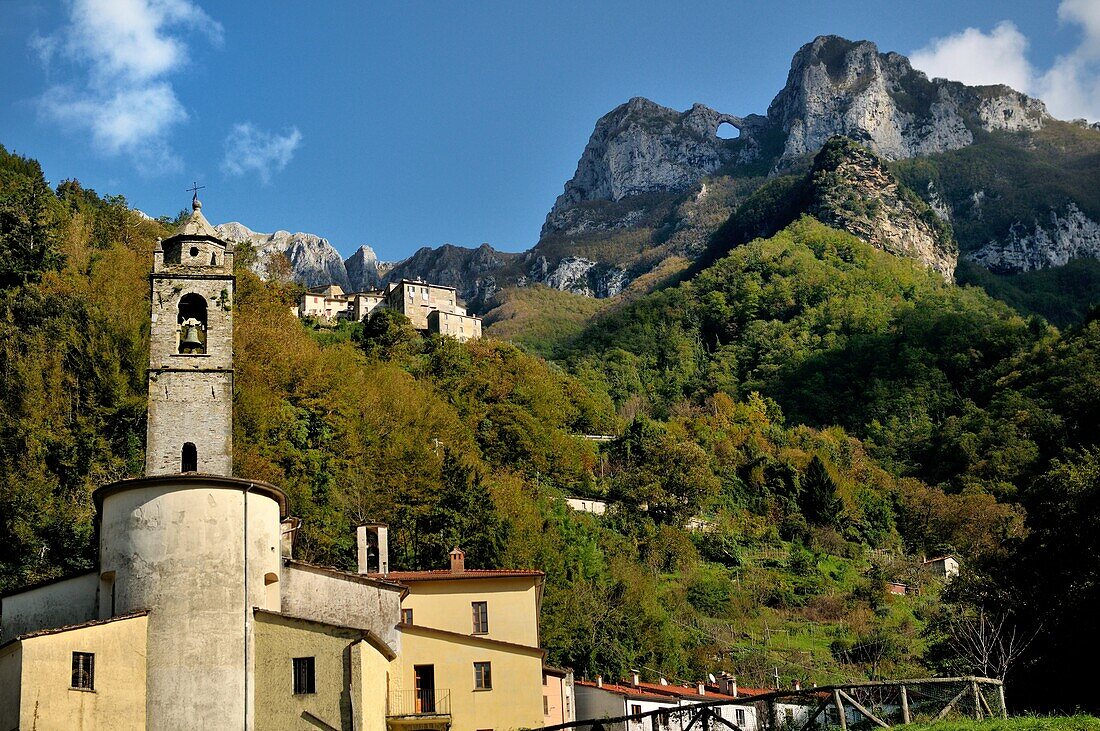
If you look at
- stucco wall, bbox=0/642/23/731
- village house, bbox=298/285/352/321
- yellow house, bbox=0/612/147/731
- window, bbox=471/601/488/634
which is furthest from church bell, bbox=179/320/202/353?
village house, bbox=298/285/352/321

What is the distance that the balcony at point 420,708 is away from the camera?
3325 centimetres

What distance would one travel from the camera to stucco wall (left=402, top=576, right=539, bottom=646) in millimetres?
38531

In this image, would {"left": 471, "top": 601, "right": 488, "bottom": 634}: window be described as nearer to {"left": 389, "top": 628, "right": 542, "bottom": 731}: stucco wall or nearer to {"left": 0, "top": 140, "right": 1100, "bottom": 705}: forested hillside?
{"left": 389, "top": 628, "right": 542, "bottom": 731}: stucco wall

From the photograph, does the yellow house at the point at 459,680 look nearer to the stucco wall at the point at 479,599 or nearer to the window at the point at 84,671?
the stucco wall at the point at 479,599

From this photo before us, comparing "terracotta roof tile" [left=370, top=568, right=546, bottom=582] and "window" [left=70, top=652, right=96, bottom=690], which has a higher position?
"terracotta roof tile" [left=370, top=568, right=546, bottom=582]

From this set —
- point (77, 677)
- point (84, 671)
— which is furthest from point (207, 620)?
point (77, 677)

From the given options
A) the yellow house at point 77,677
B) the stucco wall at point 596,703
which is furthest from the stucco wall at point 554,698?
the yellow house at point 77,677

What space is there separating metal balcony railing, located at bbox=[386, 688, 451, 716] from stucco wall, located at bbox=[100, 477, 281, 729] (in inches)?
187

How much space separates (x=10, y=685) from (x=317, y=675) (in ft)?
21.8

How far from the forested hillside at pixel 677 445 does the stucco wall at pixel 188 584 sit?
1144 cm

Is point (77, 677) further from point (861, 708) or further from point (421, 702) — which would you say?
point (861, 708)

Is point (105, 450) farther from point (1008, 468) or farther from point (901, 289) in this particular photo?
point (901, 289)

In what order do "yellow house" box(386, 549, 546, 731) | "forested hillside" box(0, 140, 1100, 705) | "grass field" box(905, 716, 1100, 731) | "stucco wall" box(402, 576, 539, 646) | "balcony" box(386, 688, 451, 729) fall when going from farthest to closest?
"forested hillside" box(0, 140, 1100, 705)
"stucco wall" box(402, 576, 539, 646)
"yellow house" box(386, 549, 546, 731)
"balcony" box(386, 688, 451, 729)
"grass field" box(905, 716, 1100, 731)

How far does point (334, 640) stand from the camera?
30.7 metres
